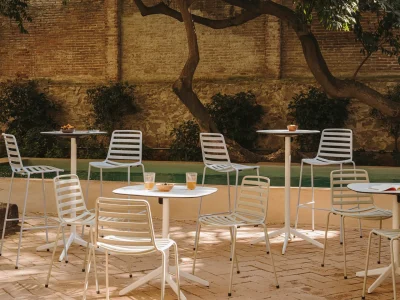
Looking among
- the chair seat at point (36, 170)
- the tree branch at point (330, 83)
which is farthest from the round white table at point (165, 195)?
the tree branch at point (330, 83)

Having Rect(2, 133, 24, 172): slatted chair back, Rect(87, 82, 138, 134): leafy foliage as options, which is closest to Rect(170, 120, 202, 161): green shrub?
Rect(87, 82, 138, 134): leafy foliage

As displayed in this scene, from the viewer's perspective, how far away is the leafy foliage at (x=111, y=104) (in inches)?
582

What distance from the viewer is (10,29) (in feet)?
52.0

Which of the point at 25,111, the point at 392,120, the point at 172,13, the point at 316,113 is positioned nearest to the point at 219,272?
the point at 172,13

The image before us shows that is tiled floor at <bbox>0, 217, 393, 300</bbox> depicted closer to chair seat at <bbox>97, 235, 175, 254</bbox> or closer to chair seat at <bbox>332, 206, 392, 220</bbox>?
chair seat at <bbox>332, 206, 392, 220</bbox>

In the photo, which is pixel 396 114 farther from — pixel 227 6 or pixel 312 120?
pixel 227 6

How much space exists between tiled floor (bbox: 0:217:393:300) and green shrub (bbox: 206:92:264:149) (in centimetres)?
702

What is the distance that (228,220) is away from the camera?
5234mm

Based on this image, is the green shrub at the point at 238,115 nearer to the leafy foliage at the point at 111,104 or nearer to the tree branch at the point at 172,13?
the tree branch at the point at 172,13

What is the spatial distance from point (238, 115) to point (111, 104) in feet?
9.57

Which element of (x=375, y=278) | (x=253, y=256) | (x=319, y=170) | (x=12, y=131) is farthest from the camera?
(x=12, y=131)

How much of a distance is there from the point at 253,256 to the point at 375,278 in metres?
1.29

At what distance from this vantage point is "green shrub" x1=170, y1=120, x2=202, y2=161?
46.2 ft

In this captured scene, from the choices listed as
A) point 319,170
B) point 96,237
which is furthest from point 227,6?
point 96,237
